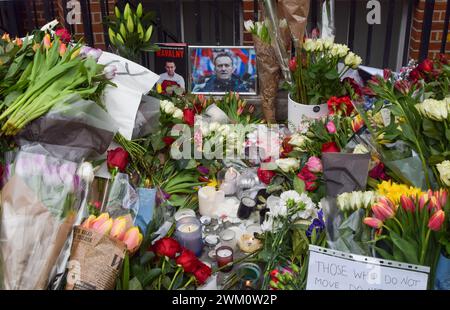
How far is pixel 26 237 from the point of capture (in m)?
1.31

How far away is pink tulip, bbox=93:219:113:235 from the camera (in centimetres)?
142

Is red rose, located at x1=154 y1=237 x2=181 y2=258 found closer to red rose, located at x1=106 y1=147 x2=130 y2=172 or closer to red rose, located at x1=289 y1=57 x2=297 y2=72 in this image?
red rose, located at x1=106 y1=147 x2=130 y2=172

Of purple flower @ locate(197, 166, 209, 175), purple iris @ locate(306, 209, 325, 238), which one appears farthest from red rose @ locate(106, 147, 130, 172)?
purple iris @ locate(306, 209, 325, 238)

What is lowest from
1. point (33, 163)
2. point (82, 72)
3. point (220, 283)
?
point (220, 283)

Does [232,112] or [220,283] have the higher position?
[232,112]

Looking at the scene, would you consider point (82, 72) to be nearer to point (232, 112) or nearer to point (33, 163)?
point (33, 163)

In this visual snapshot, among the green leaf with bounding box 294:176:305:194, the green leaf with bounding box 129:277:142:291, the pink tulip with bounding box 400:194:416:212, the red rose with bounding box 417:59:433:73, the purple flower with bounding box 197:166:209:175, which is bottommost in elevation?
the purple flower with bounding box 197:166:209:175

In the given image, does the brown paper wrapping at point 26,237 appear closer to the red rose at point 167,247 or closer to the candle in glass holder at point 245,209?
the red rose at point 167,247

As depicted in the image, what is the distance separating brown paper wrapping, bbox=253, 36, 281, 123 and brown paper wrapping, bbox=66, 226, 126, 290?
1.32m
